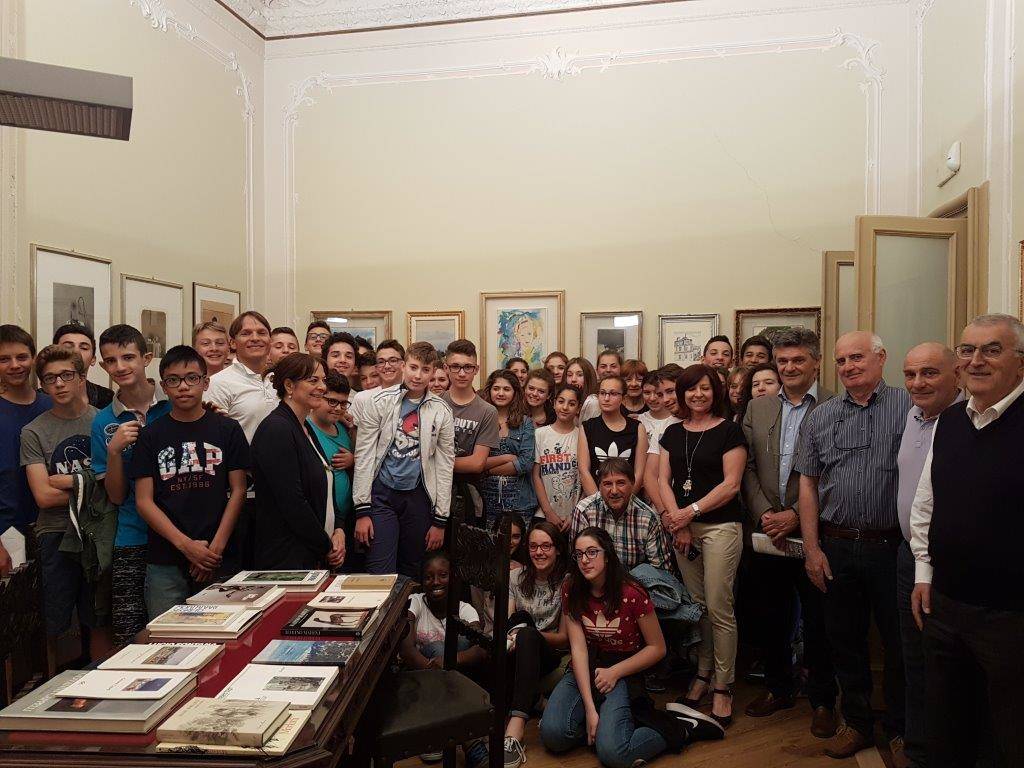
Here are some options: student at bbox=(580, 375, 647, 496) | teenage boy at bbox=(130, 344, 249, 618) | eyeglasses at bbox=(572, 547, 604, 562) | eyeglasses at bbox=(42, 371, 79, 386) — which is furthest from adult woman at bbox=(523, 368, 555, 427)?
eyeglasses at bbox=(42, 371, 79, 386)

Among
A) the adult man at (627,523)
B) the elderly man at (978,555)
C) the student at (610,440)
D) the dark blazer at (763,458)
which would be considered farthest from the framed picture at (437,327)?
the elderly man at (978,555)

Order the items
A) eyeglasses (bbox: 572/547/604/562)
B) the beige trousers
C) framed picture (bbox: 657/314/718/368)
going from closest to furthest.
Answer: eyeglasses (bbox: 572/547/604/562)
the beige trousers
framed picture (bbox: 657/314/718/368)

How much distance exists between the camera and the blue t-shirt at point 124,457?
3.00 metres

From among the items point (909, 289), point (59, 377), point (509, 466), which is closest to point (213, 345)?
point (59, 377)

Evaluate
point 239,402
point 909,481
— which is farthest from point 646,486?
point 239,402

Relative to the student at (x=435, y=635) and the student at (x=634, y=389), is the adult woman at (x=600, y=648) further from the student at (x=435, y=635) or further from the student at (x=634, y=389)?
the student at (x=634, y=389)

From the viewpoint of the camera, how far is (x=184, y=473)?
291 cm

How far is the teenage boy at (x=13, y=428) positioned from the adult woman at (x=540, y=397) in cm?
271

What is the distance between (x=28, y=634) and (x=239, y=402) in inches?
71.1

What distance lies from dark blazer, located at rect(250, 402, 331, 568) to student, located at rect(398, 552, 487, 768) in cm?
56

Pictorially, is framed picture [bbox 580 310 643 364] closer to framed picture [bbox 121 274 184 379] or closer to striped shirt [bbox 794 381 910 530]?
striped shirt [bbox 794 381 910 530]

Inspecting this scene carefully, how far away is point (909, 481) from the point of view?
9.27 ft

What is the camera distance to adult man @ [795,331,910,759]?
3.01 meters

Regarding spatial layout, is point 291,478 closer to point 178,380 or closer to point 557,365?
point 178,380
